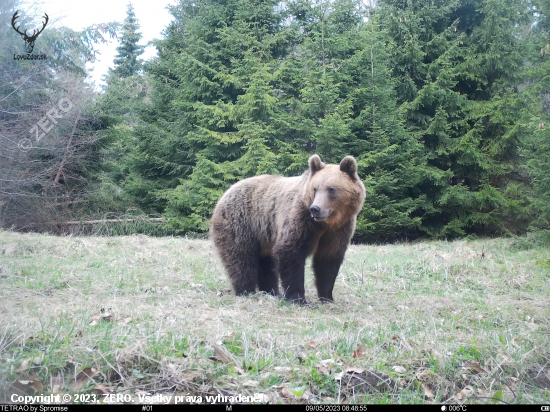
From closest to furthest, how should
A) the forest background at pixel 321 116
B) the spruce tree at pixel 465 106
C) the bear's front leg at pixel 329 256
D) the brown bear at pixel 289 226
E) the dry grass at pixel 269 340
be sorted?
the dry grass at pixel 269 340, the brown bear at pixel 289 226, the bear's front leg at pixel 329 256, the forest background at pixel 321 116, the spruce tree at pixel 465 106

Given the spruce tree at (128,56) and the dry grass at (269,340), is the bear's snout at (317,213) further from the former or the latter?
the spruce tree at (128,56)

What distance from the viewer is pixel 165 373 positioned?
284cm

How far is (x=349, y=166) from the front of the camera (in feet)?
17.8

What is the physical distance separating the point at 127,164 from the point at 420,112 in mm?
11539

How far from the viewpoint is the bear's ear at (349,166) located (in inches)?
211

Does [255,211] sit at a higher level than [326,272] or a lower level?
higher

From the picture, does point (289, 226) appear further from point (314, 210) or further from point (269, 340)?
point (269, 340)

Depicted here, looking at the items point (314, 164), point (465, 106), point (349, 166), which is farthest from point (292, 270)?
point (465, 106)

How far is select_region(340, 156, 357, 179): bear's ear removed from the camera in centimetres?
537

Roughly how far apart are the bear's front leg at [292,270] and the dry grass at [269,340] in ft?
0.75

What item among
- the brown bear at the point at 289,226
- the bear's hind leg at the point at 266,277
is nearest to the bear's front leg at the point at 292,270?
the brown bear at the point at 289,226

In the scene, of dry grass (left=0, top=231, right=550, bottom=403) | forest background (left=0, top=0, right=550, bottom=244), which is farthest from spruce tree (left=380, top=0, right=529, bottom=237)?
dry grass (left=0, top=231, right=550, bottom=403)

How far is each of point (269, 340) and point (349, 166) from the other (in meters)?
2.61

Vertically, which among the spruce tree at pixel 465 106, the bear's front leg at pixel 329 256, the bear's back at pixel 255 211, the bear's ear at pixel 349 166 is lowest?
the bear's front leg at pixel 329 256
